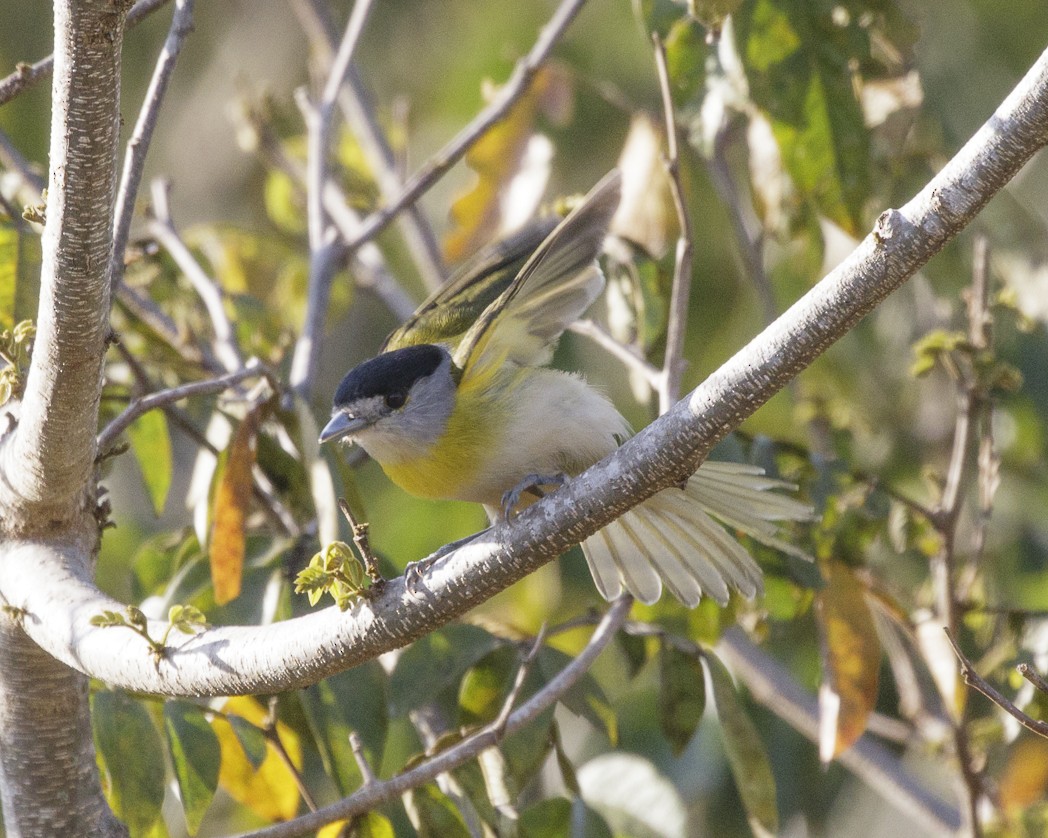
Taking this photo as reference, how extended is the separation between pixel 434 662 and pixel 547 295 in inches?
30.9

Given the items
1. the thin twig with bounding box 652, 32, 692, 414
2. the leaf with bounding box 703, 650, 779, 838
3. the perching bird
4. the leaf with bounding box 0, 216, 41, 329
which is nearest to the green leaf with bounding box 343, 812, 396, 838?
the perching bird

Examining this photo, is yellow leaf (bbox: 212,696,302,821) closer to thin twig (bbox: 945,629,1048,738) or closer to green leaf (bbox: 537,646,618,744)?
green leaf (bbox: 537,646,618,744)

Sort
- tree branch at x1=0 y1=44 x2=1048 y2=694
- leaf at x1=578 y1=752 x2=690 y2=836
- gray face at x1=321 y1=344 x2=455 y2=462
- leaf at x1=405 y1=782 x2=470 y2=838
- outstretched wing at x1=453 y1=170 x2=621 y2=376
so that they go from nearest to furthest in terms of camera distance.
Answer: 1. tree branch at x1=0 y1=44 x2=1048 y2=694
2. leaf at x1=405 y1=782 x2=470 y2=838
3. outstretched wing at x1=453 y1=170 x2=621 y2=376
4. gray face at x1=321 y1=344 x2=455 y2=462
5. leaf at x1=578 y1=752 x2=690 y2=836

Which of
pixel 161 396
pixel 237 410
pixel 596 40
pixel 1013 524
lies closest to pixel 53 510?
pixel 161 396

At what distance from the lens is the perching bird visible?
98.4 inches

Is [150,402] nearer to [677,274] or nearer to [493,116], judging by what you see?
[677,274]

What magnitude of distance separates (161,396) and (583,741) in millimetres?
2340

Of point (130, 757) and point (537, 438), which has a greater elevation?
point (537, 438)

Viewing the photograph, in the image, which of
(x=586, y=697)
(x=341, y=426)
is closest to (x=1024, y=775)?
(x=586, y=697)

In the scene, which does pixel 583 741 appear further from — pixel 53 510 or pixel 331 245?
pixel 53 510

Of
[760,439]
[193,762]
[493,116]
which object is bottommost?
[193,762]

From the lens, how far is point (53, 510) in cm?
190

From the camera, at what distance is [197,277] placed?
10.4 ft

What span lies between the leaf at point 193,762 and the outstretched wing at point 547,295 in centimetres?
97
